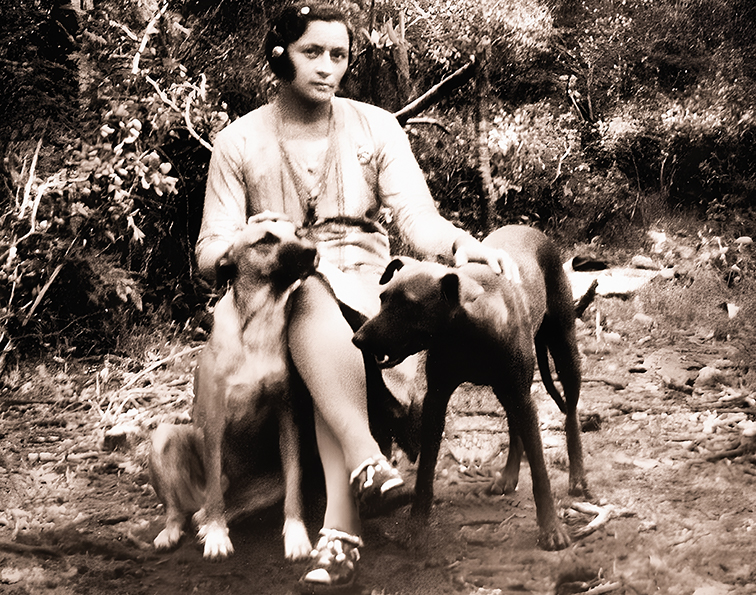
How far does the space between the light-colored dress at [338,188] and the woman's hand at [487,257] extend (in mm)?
201

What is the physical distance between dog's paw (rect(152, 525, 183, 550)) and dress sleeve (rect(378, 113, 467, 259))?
1.15 meters

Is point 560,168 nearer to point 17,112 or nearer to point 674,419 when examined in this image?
point 674,419

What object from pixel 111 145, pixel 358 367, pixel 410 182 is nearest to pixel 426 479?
pixel 358 367

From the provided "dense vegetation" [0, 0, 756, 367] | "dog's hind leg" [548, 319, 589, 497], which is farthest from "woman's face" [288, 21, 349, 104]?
"dense vegetation" [0, 0, 756, 367]

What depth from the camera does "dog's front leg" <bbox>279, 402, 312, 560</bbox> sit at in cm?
238

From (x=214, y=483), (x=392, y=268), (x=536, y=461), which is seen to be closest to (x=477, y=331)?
(x=392, y=268)

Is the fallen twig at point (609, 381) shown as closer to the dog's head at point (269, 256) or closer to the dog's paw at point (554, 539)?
the dog's paw at point (554, 539)

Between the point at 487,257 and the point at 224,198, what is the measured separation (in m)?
0.88

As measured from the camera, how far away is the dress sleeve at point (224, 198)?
8.48ft

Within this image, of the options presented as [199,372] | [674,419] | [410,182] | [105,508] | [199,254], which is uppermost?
→ [410,182]

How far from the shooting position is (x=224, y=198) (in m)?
2.64

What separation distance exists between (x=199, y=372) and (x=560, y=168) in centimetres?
241

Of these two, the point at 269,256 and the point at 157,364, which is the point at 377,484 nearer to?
the point at 269,256

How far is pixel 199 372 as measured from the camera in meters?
2.50
